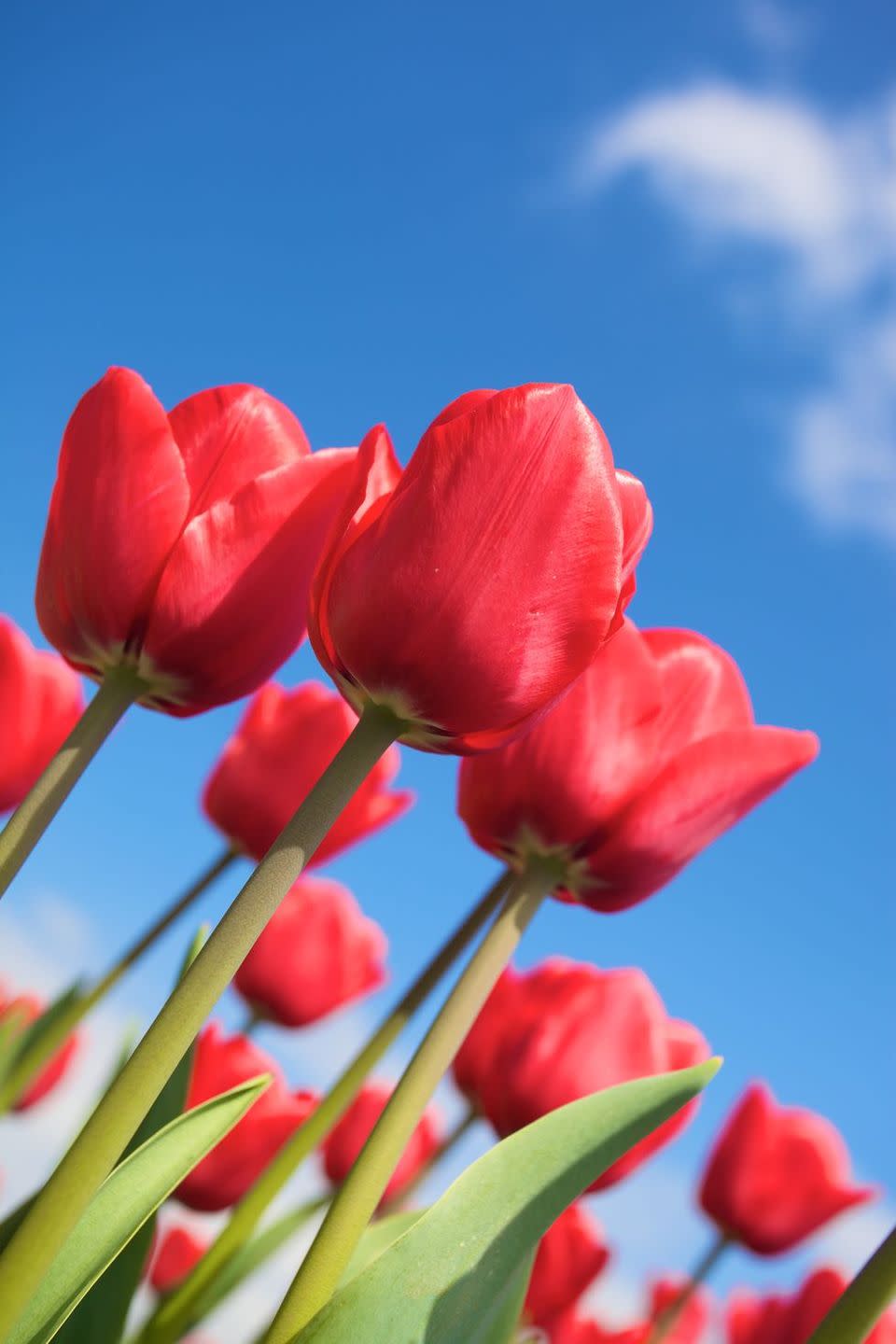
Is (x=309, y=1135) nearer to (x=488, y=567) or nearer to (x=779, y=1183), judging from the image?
(x=488, y=567)

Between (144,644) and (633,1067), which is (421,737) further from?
(633,1067)

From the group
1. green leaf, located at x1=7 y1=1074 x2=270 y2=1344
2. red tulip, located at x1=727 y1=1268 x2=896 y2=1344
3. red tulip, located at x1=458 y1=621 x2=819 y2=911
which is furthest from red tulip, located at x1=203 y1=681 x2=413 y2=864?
red tulip, located at x1=727 y1=1268 x2=896 y2=1344

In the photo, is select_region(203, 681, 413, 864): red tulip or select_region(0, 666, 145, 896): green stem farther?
select_region(203, 681, 413, 864): red tulip

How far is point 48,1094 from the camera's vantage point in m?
2.10

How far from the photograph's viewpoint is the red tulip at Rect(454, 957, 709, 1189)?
1.30m

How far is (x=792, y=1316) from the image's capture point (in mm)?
1835

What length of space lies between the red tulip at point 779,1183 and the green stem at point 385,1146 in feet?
4.14

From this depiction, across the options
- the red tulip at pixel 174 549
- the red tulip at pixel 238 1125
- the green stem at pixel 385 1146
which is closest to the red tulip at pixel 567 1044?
the red tulip at pixel 238 1125

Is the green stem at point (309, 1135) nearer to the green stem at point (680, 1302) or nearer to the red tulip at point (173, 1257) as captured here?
the green stem at point (680, 1302)

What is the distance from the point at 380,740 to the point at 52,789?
0.23 meters

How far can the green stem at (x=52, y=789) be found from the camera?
2.67ft

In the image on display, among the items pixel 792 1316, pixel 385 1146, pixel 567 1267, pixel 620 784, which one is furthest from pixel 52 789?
pixel 792 1316

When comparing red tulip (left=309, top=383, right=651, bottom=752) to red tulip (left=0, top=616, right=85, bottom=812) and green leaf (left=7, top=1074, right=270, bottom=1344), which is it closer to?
green leaf (left=7, top=1074, right=270, bottom=1344)

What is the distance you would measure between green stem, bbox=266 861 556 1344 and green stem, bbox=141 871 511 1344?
0.09 meters
